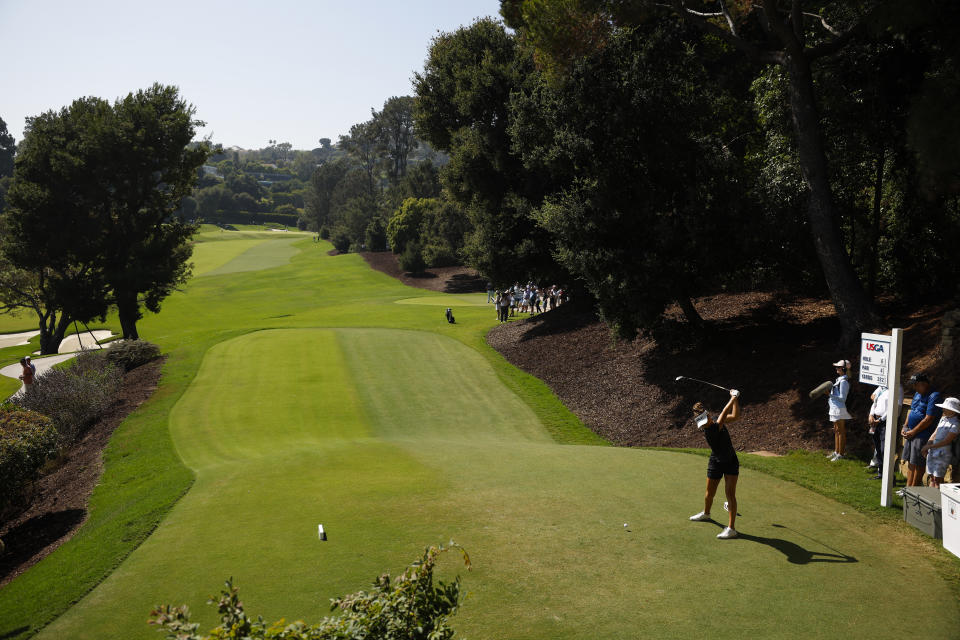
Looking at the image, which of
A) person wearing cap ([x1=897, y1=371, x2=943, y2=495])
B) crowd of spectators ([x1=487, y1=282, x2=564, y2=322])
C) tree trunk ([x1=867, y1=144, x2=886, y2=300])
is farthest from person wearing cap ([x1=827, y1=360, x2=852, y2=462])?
crowd of spectators ([x1=487, y1=282, x2=564, y2=322])

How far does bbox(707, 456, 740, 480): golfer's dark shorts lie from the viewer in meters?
9.20

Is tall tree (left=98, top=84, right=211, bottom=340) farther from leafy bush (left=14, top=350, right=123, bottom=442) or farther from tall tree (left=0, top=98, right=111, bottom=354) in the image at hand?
leafy bush (left=14, top=350, right=123, bottom=442)

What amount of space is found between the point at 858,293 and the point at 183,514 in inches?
679

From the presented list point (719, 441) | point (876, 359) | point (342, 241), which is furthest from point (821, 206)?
point (342, 241)

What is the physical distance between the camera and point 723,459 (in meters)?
9.27

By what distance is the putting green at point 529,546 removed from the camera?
22.6ft

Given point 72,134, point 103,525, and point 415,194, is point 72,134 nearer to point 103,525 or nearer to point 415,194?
point 103,525

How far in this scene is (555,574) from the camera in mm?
7699

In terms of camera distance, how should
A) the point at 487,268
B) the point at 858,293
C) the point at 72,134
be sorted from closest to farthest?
1. the point at 858,293
2. the point at 487,268
3. the point at 72,134

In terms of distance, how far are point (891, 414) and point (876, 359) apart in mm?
909

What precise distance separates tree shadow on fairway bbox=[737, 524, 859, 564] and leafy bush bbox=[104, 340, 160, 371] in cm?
2479

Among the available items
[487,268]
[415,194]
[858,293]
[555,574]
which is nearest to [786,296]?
[858,293]

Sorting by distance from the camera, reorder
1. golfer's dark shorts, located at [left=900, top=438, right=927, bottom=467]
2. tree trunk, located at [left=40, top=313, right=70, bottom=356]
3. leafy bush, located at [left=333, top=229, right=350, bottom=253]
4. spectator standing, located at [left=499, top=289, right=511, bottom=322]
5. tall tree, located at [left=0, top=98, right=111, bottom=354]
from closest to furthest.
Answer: golfer's dark shorts, located at [left=900, top=438, right=927, bottom=467] → spectator standing, located at [left=499, top=289, right=511, bottom=322] → tall tree, located at [left=0, top=98, right=111, bottom=354] → tree trunk, located at [left=40, top=313, right=70, bottom=356] → leafy bush, located at [left=333, top=229, right=350, bottom=253]

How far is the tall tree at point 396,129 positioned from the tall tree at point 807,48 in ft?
307
